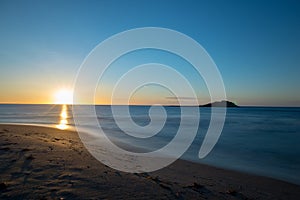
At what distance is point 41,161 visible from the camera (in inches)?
312

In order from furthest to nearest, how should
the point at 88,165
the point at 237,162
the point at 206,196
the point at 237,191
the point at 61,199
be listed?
the point at 237,162
the point at 88,165
the point at 237,191
the point at 206,196
the point at 61,199

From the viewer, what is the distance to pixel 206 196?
5969mm

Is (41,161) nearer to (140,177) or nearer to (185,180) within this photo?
(140,177)

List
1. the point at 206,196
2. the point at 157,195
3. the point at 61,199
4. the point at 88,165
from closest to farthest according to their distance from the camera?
the point at 61,199 → the point at 157,195 → the point at 206,196 → the point at 88,165

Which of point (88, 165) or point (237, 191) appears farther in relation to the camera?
point (88, 165)

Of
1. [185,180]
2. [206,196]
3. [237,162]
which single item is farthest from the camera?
[237,162]

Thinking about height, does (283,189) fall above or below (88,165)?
below

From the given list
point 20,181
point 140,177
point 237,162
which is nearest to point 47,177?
point 20,181

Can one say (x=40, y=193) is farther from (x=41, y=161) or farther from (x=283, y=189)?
(x=283, y=189)

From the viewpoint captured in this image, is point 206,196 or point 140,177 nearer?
point 206,196

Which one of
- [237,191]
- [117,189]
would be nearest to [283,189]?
[237,191]

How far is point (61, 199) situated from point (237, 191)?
532 cm

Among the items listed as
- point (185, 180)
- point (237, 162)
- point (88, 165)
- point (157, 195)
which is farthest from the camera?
point (237, 162)

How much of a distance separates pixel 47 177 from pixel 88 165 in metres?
1.93
